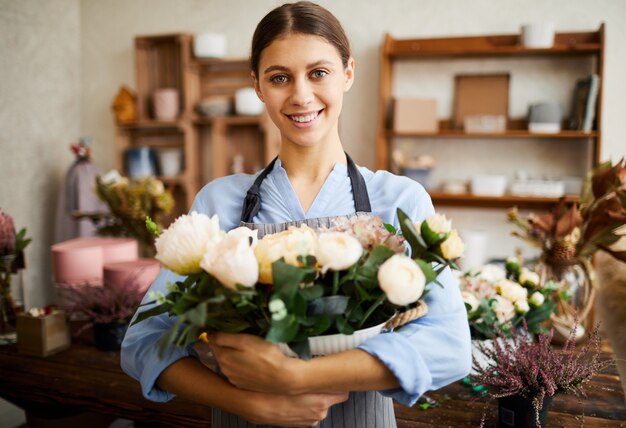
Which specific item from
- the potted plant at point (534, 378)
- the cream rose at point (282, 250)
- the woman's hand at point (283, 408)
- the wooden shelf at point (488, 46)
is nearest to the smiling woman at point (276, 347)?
the woman's hand at point (283, 408)

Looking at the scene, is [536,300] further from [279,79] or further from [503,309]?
[279,79]

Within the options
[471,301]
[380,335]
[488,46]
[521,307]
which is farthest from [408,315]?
[488,46]

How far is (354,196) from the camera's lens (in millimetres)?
1145

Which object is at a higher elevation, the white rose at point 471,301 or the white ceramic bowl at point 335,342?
the white ceramic bowl at point 335,342

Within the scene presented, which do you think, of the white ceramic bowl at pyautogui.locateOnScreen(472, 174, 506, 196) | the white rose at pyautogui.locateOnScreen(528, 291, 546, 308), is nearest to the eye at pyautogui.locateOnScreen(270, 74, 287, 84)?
the white rose at pyautogui.locateOnScreen(528, 291, 546, 308)

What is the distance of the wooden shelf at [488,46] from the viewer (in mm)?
3533

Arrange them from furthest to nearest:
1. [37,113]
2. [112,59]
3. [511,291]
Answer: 1. [112,59]
2. [37,113]
3. [511,291]

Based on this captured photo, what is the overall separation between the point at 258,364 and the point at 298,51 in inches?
25.0

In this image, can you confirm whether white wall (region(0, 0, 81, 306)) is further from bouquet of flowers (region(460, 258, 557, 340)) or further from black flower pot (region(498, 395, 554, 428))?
black flower pot (region(498, 395, 554, 428))

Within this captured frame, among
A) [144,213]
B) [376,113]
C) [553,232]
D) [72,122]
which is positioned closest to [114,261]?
[144,213]

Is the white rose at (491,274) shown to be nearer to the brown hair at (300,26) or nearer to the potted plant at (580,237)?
the potted plant at (580,237)

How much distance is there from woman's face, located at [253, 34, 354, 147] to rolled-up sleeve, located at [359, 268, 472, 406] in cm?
42

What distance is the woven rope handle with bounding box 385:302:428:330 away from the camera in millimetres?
841

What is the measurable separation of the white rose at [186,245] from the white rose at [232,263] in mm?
32
